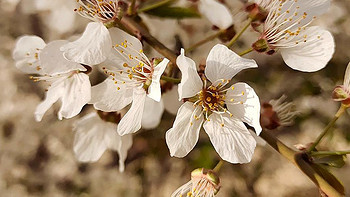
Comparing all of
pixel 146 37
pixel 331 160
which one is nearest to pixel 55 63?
pixel 146 37

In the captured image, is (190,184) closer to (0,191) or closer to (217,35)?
(217,35)

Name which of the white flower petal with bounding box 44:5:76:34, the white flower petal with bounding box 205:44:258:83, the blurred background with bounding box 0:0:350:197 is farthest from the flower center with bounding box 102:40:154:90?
the blurred background with bounding box 0:0:350:197

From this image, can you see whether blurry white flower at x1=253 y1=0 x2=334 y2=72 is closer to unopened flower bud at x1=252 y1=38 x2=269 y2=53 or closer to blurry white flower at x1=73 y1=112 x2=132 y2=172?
unopened flower bud at x1=252 y1=38 x2=269 y2=53

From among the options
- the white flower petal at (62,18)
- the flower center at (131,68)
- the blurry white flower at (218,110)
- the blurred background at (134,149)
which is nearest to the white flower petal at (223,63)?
the blurry white flower at (218,110)

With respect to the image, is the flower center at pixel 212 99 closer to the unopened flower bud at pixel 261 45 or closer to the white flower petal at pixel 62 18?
the unopened flower bud at pixel 261 45

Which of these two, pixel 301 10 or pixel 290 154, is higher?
pixel 301 10

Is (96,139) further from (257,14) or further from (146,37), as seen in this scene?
(257,14)

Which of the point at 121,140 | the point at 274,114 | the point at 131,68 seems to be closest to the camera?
the point at 131,68
